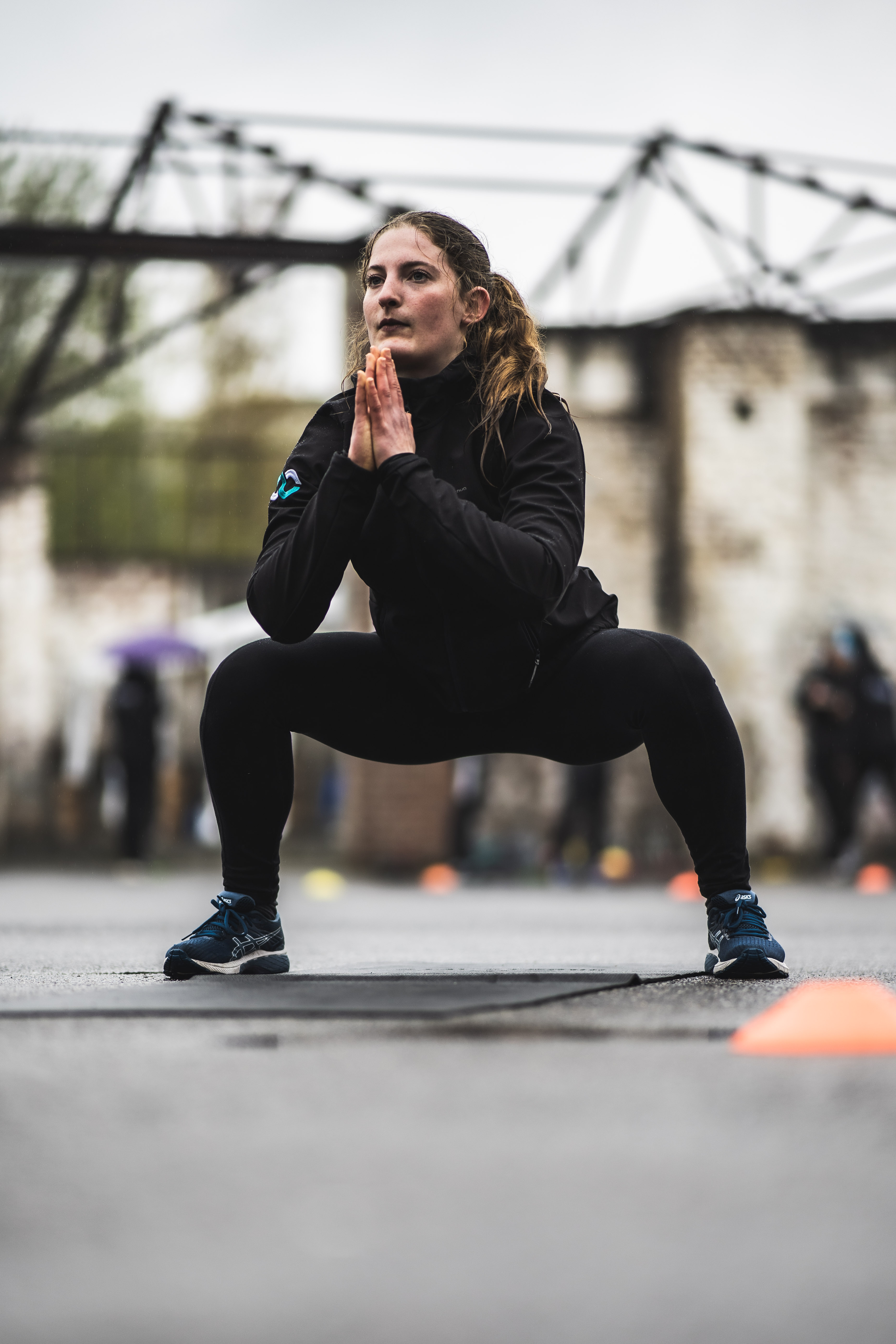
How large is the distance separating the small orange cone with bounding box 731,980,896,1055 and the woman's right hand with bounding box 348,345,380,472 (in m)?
1.33

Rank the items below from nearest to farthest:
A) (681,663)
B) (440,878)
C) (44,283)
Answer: (681,663)
(440,878)
(44,283)

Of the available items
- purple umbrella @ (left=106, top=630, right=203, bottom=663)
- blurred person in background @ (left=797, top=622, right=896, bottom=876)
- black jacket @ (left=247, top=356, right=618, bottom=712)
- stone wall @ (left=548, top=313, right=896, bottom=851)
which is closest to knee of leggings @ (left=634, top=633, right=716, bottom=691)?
black jacket @ (left=247, top=356, right=618, bottom=712)

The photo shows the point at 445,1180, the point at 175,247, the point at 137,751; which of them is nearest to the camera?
the point at 445,1180

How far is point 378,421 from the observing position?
11.6 ft

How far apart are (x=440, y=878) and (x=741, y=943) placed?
10.2 meters

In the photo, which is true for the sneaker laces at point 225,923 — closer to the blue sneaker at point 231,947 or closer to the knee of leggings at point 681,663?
the blue sneaker at point 231,947

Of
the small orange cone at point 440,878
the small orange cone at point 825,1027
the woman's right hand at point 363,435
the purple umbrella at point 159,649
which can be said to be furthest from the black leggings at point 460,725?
the purple umbrella at point 159,649

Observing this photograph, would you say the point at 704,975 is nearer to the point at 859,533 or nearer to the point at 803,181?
the point at 803,181

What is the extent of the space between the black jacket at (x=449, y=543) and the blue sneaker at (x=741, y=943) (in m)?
0.61

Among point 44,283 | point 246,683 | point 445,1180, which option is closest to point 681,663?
point 246,683

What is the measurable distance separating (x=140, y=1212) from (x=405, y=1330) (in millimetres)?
403

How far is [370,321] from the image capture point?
12.7 feet

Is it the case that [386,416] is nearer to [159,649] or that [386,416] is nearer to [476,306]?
[476,306]

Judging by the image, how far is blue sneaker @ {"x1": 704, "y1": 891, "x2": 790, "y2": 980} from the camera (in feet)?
12.0
